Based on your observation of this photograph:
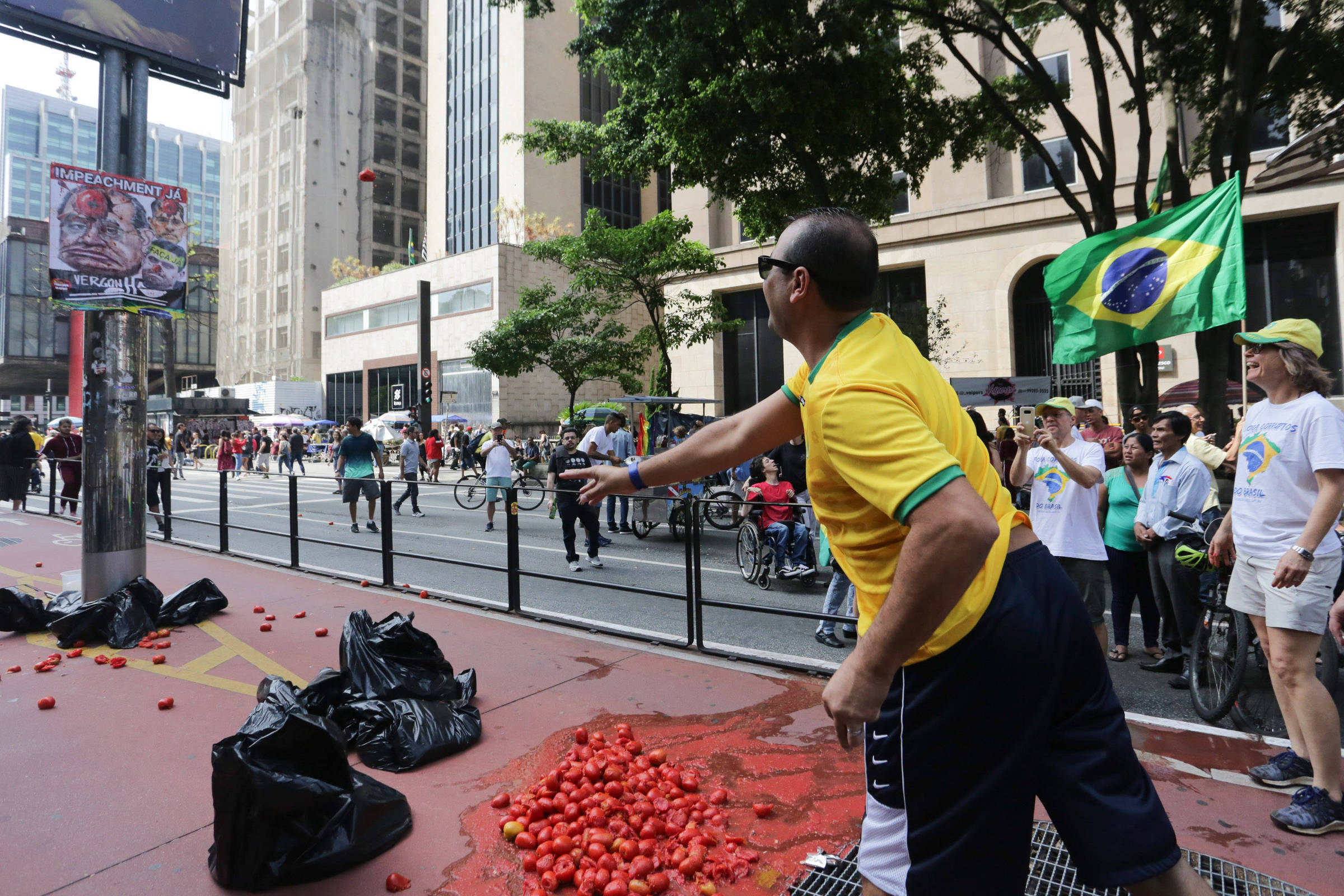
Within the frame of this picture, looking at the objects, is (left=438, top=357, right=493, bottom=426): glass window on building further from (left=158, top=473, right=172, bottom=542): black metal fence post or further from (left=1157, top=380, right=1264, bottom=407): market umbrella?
(left=1157, top=380, right=1264, bottom=407): market umbrella

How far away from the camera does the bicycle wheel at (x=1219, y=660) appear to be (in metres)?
4.12

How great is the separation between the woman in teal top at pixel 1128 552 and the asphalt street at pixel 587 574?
0.69 feet

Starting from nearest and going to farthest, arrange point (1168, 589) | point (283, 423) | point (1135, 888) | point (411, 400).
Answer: point (1135, 888) → point (1168, 589) → point (411, 400) → point (283, 423)

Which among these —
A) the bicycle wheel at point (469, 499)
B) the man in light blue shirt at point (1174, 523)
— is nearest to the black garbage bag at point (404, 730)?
the man in light blue shirt at point (1174, 523)

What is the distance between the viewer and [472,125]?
173 feet

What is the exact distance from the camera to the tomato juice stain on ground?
2809 millimetres

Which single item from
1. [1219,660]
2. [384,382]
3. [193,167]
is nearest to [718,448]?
[1219,660]

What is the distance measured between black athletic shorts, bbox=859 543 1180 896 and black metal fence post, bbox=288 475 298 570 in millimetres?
8779

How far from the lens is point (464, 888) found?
2680mm

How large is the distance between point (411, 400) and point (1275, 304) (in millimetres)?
37359

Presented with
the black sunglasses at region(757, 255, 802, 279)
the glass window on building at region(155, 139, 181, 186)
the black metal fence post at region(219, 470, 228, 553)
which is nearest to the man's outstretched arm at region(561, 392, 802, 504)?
the black sunglasses at region(757, 255, 802, 279)

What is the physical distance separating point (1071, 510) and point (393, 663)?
170 inches

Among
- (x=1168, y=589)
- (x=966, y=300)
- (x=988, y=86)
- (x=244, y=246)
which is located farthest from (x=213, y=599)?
(x=244, y=246)

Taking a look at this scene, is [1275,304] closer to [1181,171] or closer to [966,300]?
[966,300]
